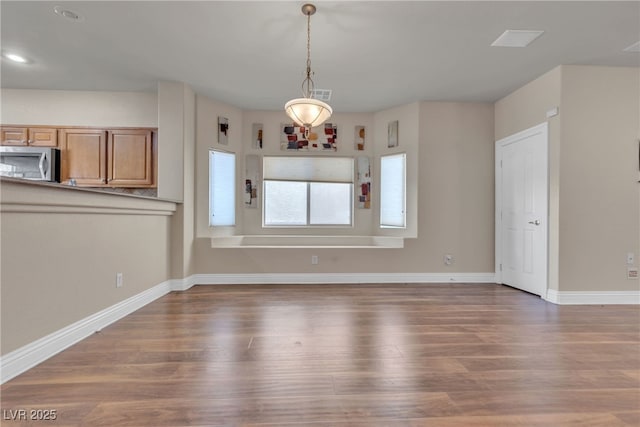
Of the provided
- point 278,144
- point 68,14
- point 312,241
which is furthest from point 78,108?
point 312,241

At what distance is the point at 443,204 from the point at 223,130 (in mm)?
3450

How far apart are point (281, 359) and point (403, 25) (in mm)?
2868

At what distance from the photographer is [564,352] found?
2162 millimetres

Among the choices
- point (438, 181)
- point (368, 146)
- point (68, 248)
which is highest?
point (368, 146)

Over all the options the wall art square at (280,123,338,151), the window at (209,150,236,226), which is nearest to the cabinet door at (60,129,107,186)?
the window at (209,150,236,226)

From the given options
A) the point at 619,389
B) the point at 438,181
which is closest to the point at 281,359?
the point at 619,389

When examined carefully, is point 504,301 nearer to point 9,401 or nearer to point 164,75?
point 9,401

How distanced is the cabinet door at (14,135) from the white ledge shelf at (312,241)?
119 inches

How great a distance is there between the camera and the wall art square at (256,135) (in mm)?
4812

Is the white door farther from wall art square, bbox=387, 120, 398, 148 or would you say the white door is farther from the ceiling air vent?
the ceiling air vent

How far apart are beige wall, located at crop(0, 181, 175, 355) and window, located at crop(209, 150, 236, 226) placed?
48.2 inches

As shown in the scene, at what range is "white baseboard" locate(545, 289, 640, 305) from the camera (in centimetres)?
335

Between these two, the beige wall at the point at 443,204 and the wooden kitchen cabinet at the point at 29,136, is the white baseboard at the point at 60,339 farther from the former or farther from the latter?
the wooden kitchen cabinet at the point at 29,136

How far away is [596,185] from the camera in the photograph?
335 cm
